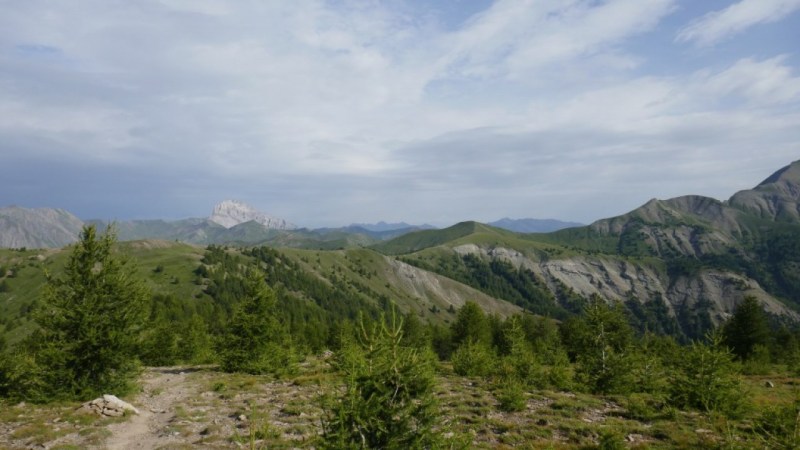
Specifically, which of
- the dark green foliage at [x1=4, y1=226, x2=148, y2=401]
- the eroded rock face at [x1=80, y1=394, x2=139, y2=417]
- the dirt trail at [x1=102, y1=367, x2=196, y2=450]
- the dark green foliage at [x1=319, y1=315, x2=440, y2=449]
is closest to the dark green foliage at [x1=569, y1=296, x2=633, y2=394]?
the dark green foliage at [x1=319, y1=315, x2=440, y2=449]

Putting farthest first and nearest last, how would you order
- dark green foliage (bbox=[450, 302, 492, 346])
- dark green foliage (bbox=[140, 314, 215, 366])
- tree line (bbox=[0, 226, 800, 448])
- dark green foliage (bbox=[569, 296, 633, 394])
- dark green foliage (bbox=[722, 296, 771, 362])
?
dark green foliage (bbox=[450, 302, 492, 346]) → dark green foliage (bbox=[140, 314, 215, 366]) → dark green foliage (bbox=[722, 296, 771, 362]) → dark green foliage (bbox=[569, 296, 633, 394]) → tree line (bbox=[0, 226, 800, 448])

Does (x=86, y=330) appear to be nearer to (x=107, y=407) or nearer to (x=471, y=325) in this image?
(x=107, y=407)

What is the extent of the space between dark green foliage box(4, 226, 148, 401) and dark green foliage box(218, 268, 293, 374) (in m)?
10.5

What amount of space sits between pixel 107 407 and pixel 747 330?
8276cm

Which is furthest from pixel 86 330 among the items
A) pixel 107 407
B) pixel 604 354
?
pixel 604 354

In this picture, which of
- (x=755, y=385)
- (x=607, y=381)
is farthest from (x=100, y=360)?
(x=755, y=385)

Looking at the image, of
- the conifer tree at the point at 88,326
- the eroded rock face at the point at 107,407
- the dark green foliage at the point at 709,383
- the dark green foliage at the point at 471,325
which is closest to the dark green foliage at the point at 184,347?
the conifer tree at the point at 88,326

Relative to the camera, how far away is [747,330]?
63.1 m

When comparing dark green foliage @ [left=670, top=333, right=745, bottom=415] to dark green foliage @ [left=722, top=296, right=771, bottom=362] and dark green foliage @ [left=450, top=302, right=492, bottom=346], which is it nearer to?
dark green foliage @ [left=722, top=296, right=771, bottom=362]

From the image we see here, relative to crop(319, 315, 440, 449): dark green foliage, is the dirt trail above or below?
below

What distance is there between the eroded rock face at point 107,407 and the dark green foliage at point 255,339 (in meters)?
13.3

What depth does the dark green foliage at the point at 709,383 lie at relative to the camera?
21281mm

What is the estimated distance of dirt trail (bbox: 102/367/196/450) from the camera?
60.7 ft

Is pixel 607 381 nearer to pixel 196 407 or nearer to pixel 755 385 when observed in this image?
pixel 755 385
